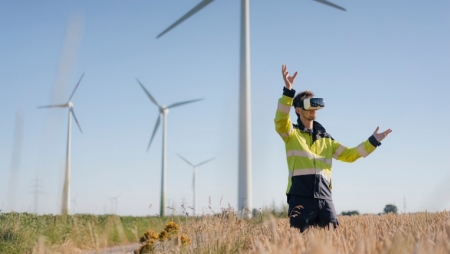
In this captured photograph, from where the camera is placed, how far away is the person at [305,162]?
7754 millimetres

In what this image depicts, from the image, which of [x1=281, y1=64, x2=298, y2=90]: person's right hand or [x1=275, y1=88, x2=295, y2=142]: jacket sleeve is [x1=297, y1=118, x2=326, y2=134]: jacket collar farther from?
[x1=281, y1=64, x2=298, y2=90]: person's right hand

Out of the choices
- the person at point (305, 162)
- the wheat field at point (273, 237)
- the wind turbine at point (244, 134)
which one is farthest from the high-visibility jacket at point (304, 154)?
the wind turbine at point (244, 134)

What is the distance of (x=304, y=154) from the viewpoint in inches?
312

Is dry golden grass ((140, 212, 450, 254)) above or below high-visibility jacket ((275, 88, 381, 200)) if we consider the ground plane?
below

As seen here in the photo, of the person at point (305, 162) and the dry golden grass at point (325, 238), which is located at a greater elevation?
the person at point (305, 162)

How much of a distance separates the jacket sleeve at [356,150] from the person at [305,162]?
0.19 m

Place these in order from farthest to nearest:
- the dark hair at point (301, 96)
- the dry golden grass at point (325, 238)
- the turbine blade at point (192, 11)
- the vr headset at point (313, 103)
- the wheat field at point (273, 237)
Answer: the turbine blade at point (192, 11) → the dark hair at point (301, 96) → the vr headset at point (313, 103) → the dry golden grass at point (325, 238) → the wheat field at point (273, 237)

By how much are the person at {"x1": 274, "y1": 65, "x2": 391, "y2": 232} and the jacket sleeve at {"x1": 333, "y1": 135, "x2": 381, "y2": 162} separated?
0.19 meters

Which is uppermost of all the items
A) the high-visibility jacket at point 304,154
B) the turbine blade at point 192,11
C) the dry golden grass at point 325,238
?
the turbine blade at point 192,11

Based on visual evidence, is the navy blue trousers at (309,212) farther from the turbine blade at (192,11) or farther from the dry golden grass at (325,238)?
the turbine blade at (192,11)

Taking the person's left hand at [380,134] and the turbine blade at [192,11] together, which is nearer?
the person's left hand at [380,134]

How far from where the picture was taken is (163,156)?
3653 cm

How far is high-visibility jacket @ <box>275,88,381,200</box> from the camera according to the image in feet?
25.5

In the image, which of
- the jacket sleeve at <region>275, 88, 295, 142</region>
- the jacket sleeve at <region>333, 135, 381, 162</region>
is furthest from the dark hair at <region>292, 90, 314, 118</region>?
the jacket sleeve at <region>333, 135, 381, 162</region>
